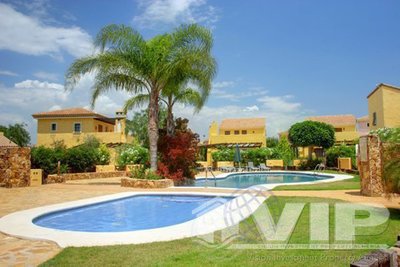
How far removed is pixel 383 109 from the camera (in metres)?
28.0

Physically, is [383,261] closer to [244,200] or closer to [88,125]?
[244,200]

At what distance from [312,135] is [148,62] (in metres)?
18.2

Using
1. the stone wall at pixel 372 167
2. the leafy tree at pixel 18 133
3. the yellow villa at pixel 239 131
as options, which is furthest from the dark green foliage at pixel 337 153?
the leafy tree at pixel 18 133

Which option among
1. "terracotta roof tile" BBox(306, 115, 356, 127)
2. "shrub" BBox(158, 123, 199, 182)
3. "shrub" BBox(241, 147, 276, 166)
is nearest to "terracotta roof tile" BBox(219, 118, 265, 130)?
"terracotta roof tile" BBox(306, 115, 356, 127)

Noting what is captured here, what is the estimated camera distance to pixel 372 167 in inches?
445

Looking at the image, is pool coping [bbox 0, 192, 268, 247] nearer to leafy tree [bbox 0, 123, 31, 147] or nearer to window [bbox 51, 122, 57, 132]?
window [bbox 51, 122, 57, 132]

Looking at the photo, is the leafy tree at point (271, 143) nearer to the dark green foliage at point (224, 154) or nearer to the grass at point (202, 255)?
the dark green foliage at point (224, 154)

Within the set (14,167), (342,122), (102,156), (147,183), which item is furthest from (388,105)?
(14,167)

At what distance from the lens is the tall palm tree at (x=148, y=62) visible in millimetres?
15172

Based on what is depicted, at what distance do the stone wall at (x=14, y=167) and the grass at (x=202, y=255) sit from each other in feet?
40.7

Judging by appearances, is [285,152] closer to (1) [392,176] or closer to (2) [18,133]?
(1) [392,176]

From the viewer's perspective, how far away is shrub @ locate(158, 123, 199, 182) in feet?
53.5

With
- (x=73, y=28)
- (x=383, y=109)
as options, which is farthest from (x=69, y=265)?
(x=383, y=109)

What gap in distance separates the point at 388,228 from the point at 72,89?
1387cm
